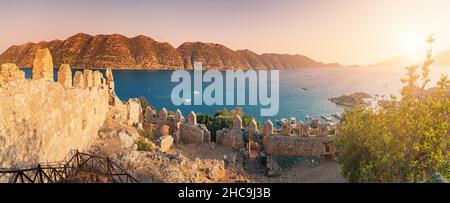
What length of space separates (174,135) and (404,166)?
17.7 metres

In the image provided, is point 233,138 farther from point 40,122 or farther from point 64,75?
point 40,122

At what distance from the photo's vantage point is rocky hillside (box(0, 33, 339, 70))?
13.1 meters

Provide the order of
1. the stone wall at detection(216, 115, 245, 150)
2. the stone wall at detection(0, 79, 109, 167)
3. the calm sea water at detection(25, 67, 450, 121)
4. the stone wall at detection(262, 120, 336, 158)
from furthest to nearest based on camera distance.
→ the calm sea water at detection(25, 67, 450, 121), the stone wall at detection(216, 115, 245, 150), the stone wall at detection(262, 120, 336, 158), the stone wall at detection(0, 79, 109, 167)

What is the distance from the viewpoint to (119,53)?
72.1 feet

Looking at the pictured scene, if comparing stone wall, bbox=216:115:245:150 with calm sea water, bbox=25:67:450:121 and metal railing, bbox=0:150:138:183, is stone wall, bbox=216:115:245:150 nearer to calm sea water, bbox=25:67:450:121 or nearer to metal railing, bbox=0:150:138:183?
metal railing, bbox=0:150:138:183

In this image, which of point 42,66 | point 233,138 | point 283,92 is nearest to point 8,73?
point 42,66

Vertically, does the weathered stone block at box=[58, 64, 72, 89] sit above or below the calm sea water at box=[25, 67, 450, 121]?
above

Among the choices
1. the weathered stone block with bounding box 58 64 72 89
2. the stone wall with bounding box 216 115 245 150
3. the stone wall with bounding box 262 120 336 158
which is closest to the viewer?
the weathered stone block with bounding box 58 64 72 89

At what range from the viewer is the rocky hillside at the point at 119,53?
13055mm

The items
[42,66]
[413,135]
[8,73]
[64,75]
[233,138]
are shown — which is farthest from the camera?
[233,138]

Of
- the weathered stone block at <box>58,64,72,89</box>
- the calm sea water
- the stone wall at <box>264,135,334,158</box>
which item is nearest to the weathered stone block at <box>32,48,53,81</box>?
the weathered stone block at <box>58,64,72,89</box>
